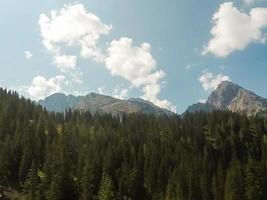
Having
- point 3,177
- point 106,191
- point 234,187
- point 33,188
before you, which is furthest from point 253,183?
point 3,177

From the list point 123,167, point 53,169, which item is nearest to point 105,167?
point 123,167

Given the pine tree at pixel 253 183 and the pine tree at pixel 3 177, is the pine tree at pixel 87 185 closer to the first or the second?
the pine tree at pixel 3 177

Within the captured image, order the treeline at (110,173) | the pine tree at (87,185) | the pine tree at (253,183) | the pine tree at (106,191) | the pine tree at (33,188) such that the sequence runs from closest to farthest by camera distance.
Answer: the pine tree at (106,191) → the pine tree at (33,188) → the pine tree at (87,185) → the pine tree at (253,183) → the treeline at (110,173)

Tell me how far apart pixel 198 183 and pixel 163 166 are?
20.9 meters

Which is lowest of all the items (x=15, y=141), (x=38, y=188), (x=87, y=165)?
(x=38, y=188)

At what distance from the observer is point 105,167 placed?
6403 inches

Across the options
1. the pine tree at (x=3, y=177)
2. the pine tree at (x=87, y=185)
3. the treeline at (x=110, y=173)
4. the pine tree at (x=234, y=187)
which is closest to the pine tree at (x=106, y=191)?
the treeline at (x=110, y=173)

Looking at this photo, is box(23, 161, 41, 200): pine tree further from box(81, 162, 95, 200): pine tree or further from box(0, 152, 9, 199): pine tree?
box(81, 162, 95, 200): pine tree

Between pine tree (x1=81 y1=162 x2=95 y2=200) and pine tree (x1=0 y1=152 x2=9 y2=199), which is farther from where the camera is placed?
pine tree (x1=0 y1=152 x2=9 y2=199)

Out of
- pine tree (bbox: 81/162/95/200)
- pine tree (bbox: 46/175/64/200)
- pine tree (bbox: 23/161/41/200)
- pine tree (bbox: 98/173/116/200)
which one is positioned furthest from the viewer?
pine tree (bbox: 81/162/95/200)

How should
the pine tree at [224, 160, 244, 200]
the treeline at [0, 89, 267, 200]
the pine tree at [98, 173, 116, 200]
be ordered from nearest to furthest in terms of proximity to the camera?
1. the pine tree at [98, 173, 116, 200]
2. the pine tree at [224, 160, 244, 200]
3. the treeline at [0, 89, 267, 200]

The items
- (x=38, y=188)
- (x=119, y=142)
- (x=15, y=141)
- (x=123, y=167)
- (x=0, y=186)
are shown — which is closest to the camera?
(x=38, y=188)

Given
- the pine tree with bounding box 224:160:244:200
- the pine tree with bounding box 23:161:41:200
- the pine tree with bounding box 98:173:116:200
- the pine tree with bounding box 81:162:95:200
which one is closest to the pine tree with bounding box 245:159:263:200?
the pine tree with bounding box 224:160:244:200

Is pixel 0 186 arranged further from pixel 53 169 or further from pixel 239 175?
pixel 239 175
